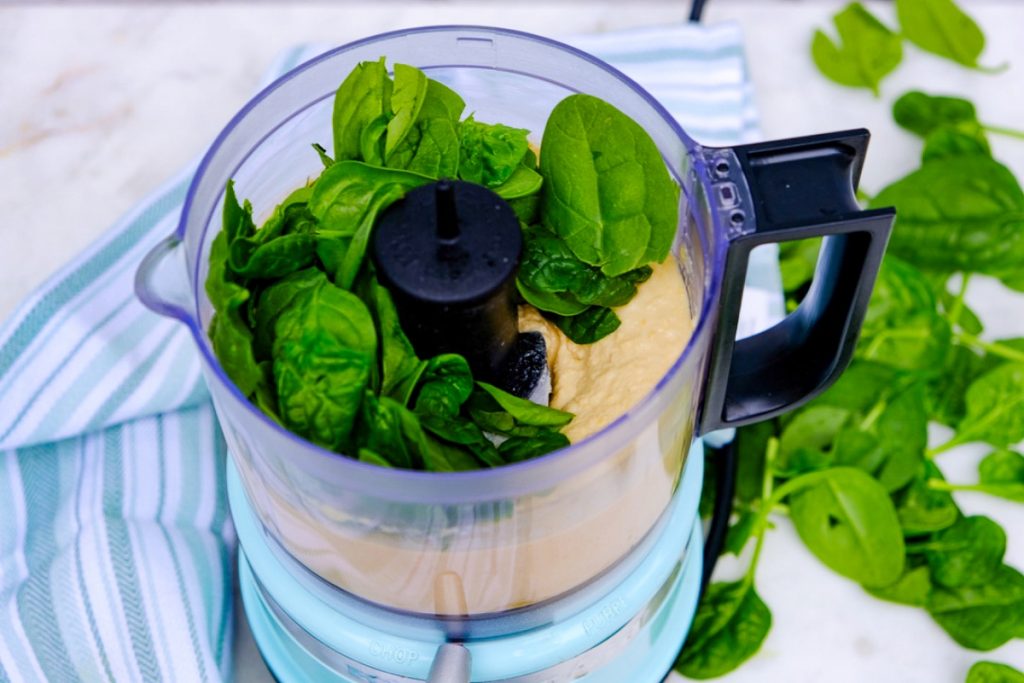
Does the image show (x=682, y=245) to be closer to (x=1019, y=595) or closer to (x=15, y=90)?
(x=1019, y=595)

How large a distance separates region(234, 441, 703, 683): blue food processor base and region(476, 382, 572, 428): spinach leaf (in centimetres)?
12

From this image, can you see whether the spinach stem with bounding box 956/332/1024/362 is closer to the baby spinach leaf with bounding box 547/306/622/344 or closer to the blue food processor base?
the blue food processor base

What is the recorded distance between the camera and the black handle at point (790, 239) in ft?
1.47

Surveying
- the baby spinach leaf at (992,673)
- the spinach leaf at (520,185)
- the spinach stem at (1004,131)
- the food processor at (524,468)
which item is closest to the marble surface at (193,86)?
the spinach stem at (1004,131)

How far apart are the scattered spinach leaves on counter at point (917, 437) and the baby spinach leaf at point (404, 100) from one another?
0.29m

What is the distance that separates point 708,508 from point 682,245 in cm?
20

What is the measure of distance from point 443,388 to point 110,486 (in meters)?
0.28

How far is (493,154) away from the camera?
50cm

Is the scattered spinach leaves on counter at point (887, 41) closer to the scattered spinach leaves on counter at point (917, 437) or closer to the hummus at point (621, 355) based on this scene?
the scattered spinach leaves on counter at point (917, 437)

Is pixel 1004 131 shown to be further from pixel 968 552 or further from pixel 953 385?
pixel 968 552

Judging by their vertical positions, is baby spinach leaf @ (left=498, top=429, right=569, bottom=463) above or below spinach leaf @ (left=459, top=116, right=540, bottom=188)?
below

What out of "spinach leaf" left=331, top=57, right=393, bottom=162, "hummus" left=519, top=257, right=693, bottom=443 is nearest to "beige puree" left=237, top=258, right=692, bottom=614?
"hummus" left=519, top=257, right=693, bottom=443

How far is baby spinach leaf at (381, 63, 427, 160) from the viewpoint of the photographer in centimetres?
49

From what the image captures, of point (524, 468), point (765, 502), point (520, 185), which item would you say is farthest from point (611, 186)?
point (765, 502)
